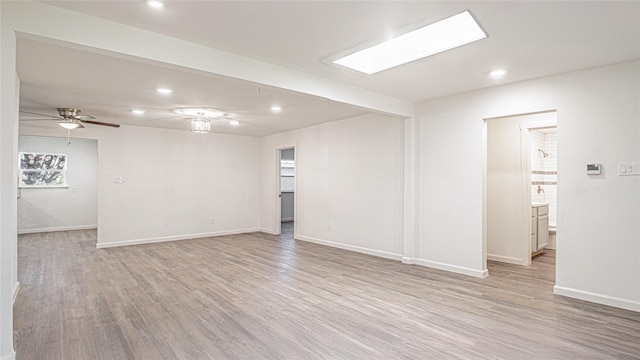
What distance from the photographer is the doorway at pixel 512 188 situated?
4977 mm

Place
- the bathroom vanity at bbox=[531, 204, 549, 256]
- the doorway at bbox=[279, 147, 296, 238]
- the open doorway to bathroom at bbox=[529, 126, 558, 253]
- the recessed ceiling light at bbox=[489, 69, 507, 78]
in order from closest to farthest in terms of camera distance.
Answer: the recessed ceiling light at bbox=[489, 69, 507, 78]
the bathroom vanity at bbox=[531, 204, 549, 256]
the open doorway to bathroom at bbox=[529, 126, 558, 253]
the doorway at bbox=[279, 147, 296, 238]

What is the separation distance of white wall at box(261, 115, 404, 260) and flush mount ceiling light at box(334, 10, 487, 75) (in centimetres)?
191

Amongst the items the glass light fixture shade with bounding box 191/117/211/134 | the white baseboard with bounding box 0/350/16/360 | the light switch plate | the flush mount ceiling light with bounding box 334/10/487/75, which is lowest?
the white baseboard with bounding box 0/350/16/360

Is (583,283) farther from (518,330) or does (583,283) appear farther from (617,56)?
(617,56)

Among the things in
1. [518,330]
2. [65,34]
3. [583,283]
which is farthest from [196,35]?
[583,283]

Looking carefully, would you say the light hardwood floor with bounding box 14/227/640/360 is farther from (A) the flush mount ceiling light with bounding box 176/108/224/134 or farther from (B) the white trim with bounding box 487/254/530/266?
(A) the flush mount ceiling light with bounding box 176/108/224/134

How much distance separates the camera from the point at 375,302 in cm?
339

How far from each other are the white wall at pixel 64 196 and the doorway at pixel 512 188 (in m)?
9.24

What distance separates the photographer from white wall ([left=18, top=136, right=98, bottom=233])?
830 centimetres

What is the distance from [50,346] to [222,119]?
4335 millimetres

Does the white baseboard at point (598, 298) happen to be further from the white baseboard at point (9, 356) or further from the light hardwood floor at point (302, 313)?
the white baseboard at point (9, 356)

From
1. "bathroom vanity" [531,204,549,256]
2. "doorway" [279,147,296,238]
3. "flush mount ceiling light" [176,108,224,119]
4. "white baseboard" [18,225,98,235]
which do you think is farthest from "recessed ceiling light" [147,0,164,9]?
"white baseboard" [18,225,98,235]

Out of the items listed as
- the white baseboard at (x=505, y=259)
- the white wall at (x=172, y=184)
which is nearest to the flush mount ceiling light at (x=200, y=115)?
the white wall at (x=172, y=184)

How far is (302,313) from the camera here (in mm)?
3119
